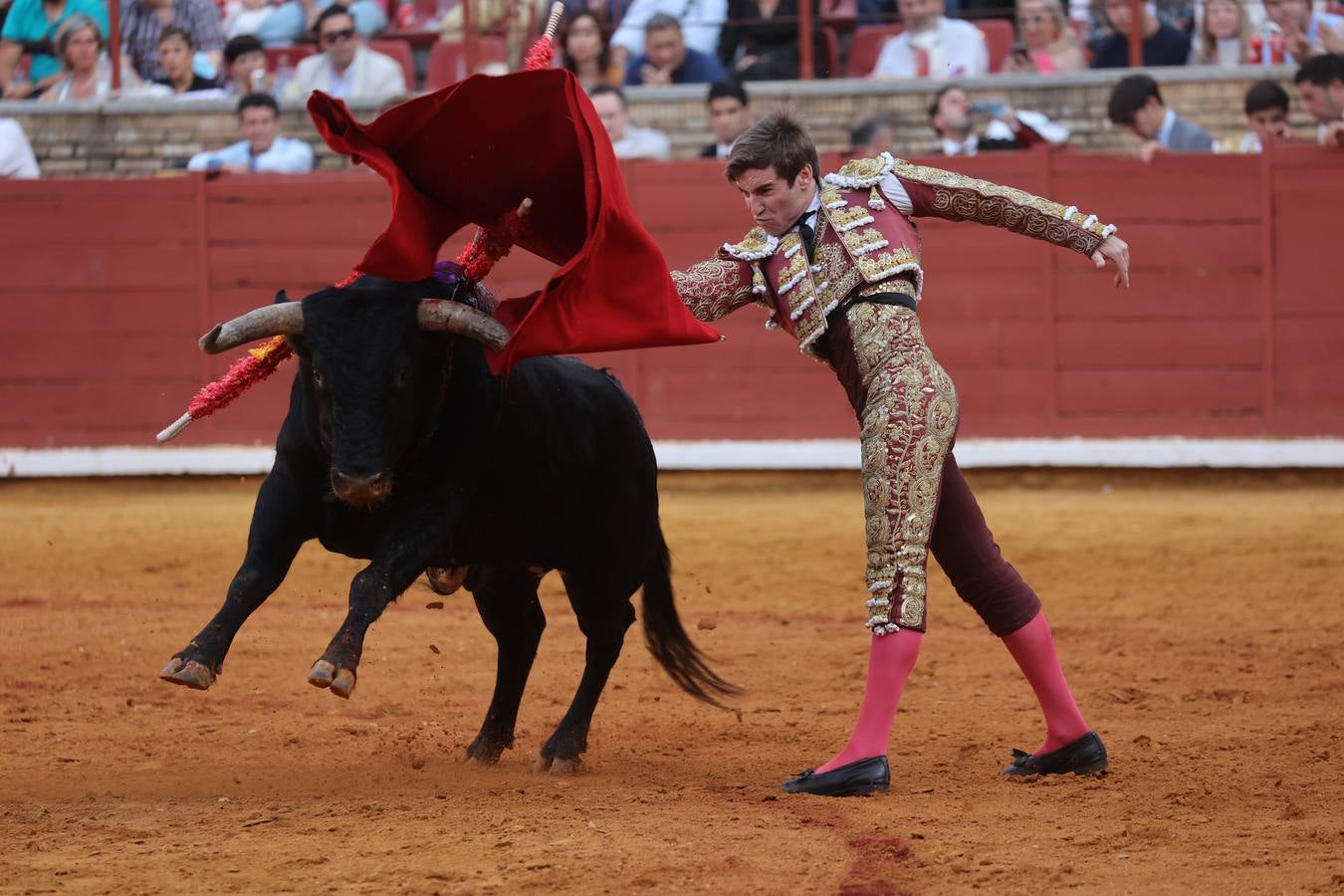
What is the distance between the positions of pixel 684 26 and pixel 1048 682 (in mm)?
6439

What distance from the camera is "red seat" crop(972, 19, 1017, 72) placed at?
31.4 feet

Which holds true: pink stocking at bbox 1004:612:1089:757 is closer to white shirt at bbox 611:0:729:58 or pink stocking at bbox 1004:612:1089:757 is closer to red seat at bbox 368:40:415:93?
white shirt at bbox 611:0:729:58

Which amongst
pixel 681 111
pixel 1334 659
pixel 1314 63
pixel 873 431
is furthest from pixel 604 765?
pixel 681 111

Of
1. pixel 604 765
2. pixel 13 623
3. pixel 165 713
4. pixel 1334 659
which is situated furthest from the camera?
pixel 13 623

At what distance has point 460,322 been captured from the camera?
364cm

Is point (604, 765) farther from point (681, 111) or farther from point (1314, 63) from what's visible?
point (681, 111)

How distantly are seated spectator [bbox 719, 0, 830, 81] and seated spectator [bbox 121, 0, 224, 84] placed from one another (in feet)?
9.44

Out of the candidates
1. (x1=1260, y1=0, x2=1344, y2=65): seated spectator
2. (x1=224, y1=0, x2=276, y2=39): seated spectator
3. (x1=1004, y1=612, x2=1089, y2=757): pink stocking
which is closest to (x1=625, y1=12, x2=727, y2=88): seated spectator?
(x1=224, y1=0, x2=276, y2=39): seated spectator

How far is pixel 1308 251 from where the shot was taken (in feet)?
28.9

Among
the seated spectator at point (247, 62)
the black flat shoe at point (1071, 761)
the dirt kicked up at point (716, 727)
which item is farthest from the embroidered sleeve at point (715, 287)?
the seated spectator at point (247, 62)

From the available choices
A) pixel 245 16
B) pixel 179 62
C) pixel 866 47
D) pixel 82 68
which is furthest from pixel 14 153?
pixel 866 47

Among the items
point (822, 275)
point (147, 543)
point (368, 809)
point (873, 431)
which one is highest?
point (822, 275)

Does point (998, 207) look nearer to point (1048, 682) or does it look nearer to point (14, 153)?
point (1048, 682)

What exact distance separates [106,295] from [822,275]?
262 inches
